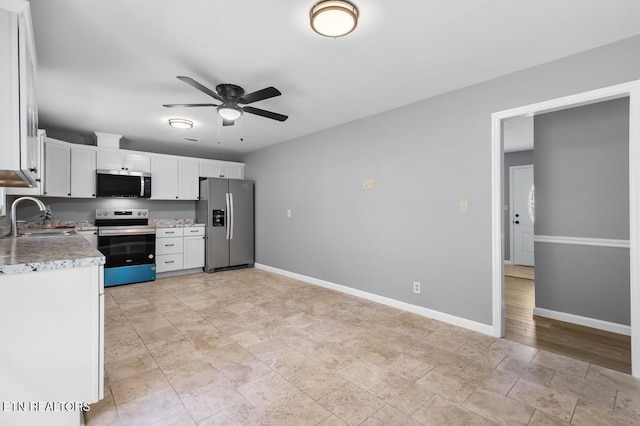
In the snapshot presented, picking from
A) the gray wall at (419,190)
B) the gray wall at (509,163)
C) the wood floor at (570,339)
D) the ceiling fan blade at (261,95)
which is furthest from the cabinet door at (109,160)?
the gray wall at (509,163)

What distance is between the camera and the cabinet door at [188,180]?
18.0 ft

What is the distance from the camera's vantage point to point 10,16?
144 centimetres

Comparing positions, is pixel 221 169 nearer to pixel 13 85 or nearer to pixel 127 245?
pixel 127 245

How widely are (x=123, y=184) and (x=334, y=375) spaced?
180 inches

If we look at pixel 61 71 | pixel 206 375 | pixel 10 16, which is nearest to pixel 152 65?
pixel 61 71

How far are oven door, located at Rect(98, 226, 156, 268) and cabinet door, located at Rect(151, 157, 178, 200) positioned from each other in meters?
0.70

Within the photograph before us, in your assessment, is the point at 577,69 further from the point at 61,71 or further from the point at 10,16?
the point at 61,71

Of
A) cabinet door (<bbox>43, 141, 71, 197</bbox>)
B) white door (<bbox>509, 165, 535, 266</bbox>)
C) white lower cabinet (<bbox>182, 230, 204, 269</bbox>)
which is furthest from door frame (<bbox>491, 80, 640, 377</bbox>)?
cabinet door (<bbox>43, 141, 71, 197</bbox>)

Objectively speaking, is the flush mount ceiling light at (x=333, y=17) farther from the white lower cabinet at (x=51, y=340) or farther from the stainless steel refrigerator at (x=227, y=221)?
the stainless steel refrigerator at (x=227, y=221)

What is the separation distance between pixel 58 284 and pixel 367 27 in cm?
235

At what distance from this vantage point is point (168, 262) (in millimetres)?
5129

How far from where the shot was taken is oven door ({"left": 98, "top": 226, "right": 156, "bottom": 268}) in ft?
14.7

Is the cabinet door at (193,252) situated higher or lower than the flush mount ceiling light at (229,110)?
lower

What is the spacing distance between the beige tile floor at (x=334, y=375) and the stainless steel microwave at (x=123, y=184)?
2.27 metres
